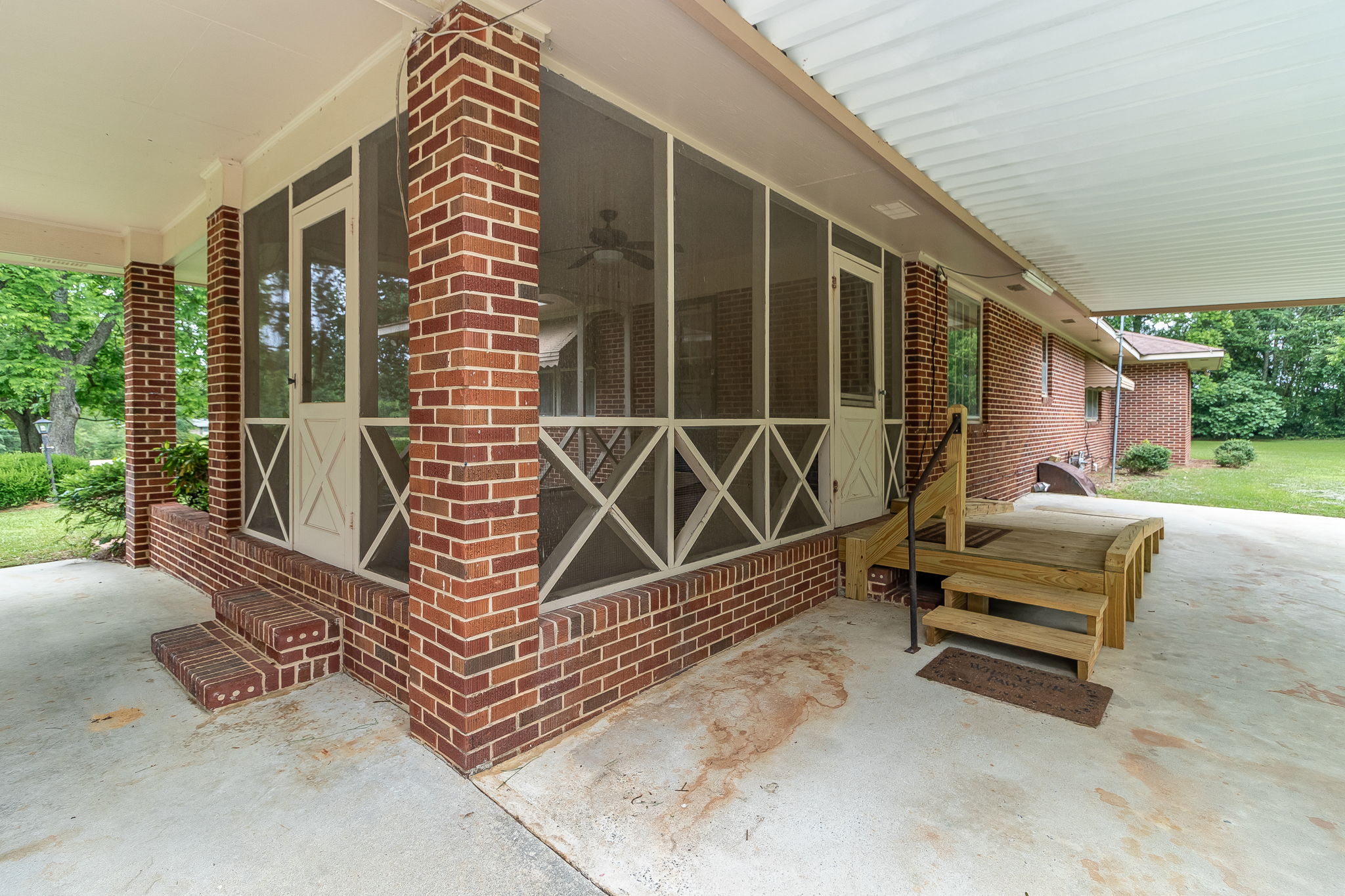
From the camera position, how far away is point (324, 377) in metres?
3.37

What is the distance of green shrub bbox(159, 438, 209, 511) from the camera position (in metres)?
5.36

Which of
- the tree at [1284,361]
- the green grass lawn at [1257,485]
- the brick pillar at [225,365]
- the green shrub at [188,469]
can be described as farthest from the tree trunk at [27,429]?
the tree at [1284,361]

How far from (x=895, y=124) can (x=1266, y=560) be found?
5468 mm

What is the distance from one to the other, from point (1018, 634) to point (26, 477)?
47.7 feet

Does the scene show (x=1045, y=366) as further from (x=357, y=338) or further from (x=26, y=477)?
(x=26, y=477)

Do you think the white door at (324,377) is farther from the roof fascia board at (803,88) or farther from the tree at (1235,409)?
the tree at (1235,409)

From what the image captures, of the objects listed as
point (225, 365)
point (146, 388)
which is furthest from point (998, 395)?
point (146, 388)

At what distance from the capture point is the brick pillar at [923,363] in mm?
5383

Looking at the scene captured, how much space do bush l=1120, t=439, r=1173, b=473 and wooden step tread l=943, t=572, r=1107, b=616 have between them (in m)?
13.3

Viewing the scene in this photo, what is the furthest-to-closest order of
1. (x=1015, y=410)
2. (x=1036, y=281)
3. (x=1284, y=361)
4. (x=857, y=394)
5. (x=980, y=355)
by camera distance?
(x=1284, y=361) < (x=1015, y=410) < (x=980, y=355) < (x=1036, y=281) < (x=857, y=394)

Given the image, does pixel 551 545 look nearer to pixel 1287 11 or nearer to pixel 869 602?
pixel 869 602

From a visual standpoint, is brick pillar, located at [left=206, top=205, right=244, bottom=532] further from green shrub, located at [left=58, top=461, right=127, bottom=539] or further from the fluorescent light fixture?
the fluorescent light fixture

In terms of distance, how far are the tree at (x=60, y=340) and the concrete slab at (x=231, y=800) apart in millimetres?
9791

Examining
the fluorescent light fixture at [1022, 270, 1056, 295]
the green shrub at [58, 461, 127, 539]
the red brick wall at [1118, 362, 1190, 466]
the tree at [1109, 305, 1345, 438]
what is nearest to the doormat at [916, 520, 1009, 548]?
the fluorescent light fixture at [1022, 270, 1056, 295]
